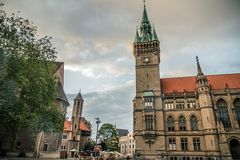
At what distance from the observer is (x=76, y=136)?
61969mm

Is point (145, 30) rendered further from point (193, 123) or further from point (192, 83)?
point (193, 123)

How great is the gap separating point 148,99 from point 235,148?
804 inches

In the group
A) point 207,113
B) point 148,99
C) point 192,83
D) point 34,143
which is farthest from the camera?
point 192,83

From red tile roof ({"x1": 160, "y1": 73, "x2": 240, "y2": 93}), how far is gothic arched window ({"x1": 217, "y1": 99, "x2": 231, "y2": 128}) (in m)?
4.34

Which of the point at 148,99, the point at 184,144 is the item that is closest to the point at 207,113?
the point at 184,144

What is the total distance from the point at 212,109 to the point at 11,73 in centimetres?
3824

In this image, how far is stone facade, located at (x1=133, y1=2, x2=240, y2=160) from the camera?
123 feet

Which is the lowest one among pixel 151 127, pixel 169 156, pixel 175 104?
pixel 169 156

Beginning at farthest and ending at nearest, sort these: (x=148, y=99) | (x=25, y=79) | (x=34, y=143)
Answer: (x=148, y=99), (x=34, y=143), (x=25, y=79)

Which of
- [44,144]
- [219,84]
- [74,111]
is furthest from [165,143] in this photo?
[74,111]

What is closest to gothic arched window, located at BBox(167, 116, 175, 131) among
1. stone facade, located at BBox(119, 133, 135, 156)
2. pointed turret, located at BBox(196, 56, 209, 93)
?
pointed turret, located at BBox(196, 56, 209, 93)

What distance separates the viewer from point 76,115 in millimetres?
64688

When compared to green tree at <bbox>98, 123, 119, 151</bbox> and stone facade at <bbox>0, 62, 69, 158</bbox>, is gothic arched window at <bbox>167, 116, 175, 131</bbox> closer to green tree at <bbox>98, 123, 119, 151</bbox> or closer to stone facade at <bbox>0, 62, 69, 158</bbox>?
stone facade at <bbox>0, 62, 69, 158</bbox>

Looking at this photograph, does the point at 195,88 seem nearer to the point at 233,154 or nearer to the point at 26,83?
the point at 233,154
